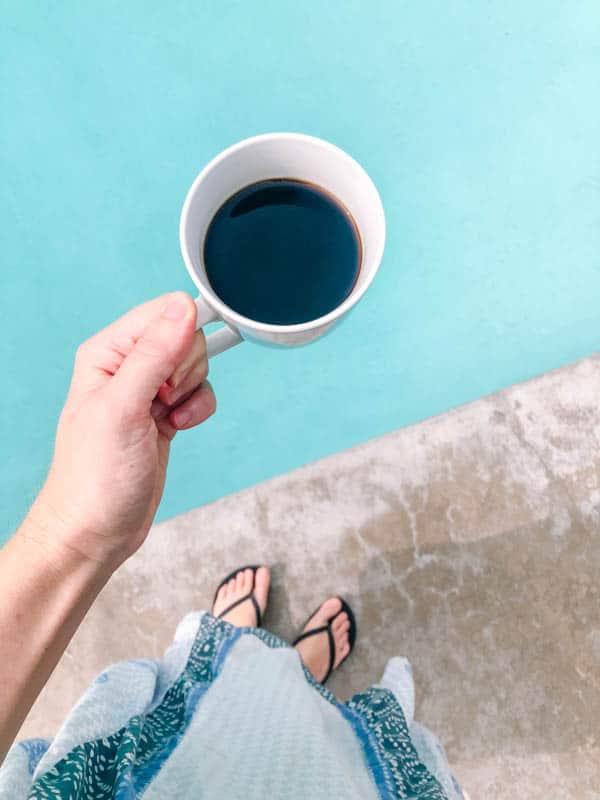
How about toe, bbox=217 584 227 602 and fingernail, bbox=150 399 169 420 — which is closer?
fingernail, bbox=150 399 169 420

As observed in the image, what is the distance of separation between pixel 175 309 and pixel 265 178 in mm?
184

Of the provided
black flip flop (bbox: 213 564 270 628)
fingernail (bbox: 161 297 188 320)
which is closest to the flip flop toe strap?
black flip flop (bbox: 213 564 270 628)

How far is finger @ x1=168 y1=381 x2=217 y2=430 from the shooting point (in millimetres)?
702

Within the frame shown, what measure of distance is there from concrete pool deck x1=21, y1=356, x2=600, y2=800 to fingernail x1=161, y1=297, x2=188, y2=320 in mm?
797

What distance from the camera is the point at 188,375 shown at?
2.08ft

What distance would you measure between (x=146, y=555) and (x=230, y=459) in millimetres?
304

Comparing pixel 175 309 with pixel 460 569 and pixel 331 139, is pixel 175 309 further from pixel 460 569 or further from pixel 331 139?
pixel 460 569

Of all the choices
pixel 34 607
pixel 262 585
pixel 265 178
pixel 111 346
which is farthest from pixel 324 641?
pixel 265 178

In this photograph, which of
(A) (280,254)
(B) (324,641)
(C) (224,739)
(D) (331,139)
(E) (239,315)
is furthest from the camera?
(B) (324,641)

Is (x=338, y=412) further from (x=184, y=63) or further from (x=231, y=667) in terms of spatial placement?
(x=184, y=63)

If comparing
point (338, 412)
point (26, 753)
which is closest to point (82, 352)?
point (26, 753)

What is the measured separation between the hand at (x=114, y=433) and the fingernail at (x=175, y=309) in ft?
0.10

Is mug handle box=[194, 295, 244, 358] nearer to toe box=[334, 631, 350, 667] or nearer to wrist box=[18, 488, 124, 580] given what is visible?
wrist box=[18, 488, 124, 580]

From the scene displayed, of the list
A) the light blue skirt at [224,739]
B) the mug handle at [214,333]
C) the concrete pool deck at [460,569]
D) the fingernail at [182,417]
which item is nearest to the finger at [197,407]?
the fingernail at [182,417]
